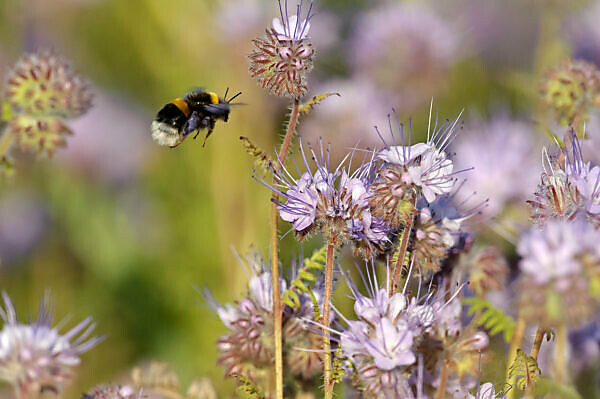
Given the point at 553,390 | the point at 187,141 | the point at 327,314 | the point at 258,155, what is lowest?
the point at 553,390

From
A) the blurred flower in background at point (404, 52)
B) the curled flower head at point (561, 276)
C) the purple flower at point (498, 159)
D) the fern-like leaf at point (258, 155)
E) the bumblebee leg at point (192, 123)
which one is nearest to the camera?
the curled flower head at point (561, 276)

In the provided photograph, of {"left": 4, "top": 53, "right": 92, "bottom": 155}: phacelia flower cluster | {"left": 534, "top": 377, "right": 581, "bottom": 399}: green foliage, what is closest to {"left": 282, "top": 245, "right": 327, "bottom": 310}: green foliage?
{"left": 534, "top": 377, "right": 581, "bottom": 399}: green foliage

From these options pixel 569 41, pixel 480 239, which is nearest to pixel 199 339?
pixel 480 239

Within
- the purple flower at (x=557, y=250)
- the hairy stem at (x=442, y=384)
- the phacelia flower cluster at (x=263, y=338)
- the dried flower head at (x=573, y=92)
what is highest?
the dried flower head at (x=573, y=92)

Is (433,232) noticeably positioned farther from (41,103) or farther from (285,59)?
(41,103)

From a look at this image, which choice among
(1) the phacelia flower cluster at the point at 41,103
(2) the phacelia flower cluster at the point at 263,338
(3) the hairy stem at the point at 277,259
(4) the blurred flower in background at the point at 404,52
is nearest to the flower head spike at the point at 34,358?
(2) the phacelia flower cluster at the point at 263,338

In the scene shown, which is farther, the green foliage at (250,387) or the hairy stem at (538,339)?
the green foliage at (250,387)

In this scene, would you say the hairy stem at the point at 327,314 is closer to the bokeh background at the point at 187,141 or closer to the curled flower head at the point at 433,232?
the curled flower head at the point at 433,232

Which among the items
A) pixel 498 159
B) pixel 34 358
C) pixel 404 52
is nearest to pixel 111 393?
pixel 34 358
